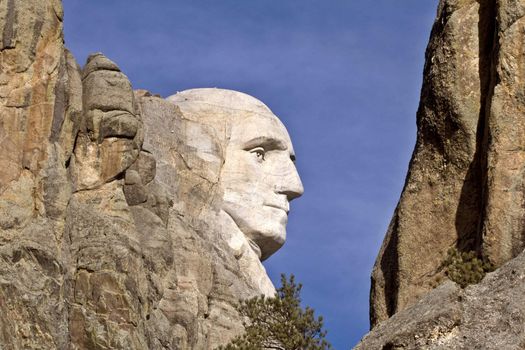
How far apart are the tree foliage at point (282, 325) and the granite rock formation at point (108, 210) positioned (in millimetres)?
5742

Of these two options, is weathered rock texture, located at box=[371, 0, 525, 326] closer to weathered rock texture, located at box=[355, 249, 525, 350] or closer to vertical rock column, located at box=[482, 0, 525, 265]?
vertical rock column, located at box=[482, 0, 525, 265]

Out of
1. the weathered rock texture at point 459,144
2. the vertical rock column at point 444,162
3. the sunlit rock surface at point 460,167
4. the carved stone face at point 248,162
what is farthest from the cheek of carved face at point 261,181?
the vertical rock column at point 444,162

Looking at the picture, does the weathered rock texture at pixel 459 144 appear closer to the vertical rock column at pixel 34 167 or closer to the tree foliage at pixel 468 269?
the tree foliage at pixel 468 269

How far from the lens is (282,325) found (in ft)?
107

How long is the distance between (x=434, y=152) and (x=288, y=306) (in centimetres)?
1466

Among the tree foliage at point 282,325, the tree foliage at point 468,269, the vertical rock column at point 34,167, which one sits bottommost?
the tree foliage at point 468,269

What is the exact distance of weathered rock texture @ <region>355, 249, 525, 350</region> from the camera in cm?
1608

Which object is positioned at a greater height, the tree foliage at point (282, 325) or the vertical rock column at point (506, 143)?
the tree foliage at point (282, 325)

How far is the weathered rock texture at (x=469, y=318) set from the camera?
1608cm

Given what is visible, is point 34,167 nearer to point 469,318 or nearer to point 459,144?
point 459,144

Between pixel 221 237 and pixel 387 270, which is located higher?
pixel 221 237

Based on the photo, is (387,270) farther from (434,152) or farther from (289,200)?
(289,200)

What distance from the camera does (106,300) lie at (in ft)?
133

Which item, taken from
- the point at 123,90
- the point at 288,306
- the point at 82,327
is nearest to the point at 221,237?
the point at 123,90
